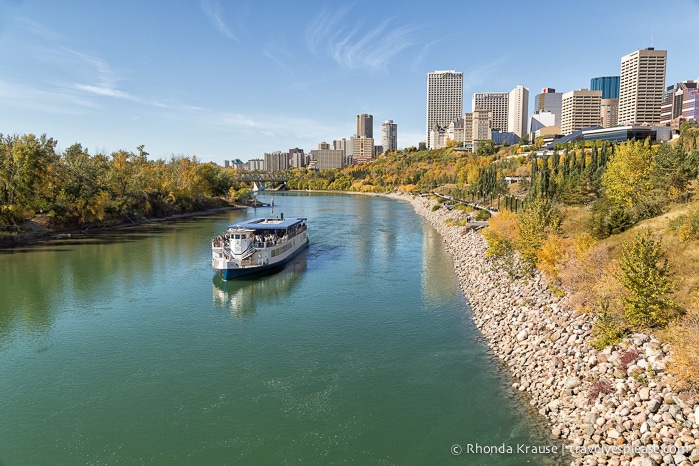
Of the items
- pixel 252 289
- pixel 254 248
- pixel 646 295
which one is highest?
pixel 646 295

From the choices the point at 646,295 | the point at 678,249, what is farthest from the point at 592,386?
the point at 678,249

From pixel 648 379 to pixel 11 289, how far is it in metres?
51.5

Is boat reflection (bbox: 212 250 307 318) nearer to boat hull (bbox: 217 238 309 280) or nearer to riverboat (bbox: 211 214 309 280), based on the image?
boat hull (bbox: 217 238 309 280)

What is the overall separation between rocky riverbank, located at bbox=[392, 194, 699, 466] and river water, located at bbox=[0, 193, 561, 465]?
A: 1308 millimetres

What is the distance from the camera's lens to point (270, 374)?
85.5 ft

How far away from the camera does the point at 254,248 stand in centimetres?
5159

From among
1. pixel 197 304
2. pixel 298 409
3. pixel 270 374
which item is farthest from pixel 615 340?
pixel 197 304

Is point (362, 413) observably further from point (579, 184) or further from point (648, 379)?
point (579, 184)

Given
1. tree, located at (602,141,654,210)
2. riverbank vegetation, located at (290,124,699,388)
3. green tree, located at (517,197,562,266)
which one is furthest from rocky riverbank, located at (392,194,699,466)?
tree, located at (602,141,654,210)

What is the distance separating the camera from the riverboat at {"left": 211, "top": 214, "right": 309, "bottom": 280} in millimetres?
48500

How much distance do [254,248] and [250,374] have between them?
26689mm

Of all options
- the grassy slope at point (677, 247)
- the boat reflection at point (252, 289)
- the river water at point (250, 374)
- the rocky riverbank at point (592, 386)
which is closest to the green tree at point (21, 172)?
the river water at point (250, 374)

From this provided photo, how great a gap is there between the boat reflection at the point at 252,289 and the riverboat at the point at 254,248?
3.54ft

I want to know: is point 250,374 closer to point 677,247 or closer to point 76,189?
point 677,247
